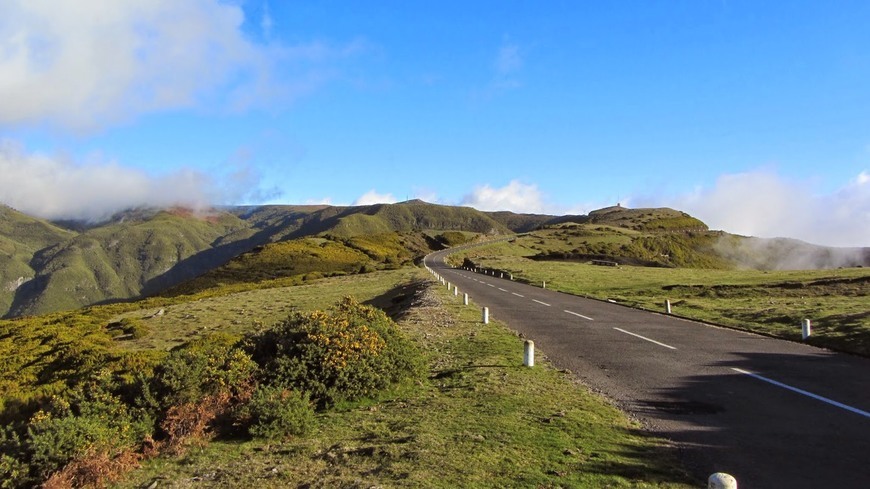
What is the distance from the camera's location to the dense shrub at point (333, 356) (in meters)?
9.09

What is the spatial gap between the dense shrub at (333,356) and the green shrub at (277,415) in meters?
0.93

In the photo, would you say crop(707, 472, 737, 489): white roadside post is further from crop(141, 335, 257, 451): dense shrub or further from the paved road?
crop(141, 335, 257, 451): dense shrub

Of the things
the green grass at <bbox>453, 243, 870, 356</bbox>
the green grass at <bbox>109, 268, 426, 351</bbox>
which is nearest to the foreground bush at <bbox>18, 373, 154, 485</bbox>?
the green grass at <bbox>109, 268, 426, 351</bbox>

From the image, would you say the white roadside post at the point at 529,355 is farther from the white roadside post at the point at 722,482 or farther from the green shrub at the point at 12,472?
the green shrub at the point at 12,472

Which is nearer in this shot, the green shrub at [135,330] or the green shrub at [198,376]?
the green shrub at [198,376]

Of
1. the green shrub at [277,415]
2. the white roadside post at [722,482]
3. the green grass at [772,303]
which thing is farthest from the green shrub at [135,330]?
the white roadside post at [722,482]

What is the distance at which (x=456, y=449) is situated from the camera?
6.47m

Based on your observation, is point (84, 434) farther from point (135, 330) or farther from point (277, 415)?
point (135, 330)

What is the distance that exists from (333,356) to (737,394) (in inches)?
Result: 283

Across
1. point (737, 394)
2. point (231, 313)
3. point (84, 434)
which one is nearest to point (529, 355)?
point (737, 394)

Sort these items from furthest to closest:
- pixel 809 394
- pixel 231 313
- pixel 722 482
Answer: pixel 231 313 → pixel 809 394 → pixel 722 482

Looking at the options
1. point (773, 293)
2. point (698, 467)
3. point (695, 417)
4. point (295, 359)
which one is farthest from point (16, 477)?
point (773, 293)

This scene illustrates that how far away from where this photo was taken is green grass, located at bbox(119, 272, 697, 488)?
18.8 feet

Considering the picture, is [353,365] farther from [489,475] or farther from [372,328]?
[489,475]
